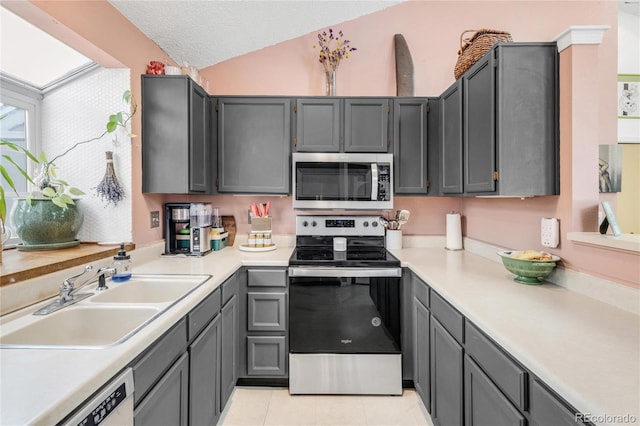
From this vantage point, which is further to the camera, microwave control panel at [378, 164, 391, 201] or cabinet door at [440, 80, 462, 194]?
microwave control panel at [378, 164, 391, 201]

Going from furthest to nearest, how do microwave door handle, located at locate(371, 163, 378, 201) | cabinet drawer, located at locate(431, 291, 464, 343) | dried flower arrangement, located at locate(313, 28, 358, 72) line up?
dried flower arrangement, located at locate(313, 28, 358, 72) < microwave door handle, located at locate(371, 163, 378, 201) < cabinet drawer, located at locate(431, 291, 464, 343)

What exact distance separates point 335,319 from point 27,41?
7.67 feet

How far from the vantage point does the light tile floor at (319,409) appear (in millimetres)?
1927

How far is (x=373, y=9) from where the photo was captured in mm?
2768

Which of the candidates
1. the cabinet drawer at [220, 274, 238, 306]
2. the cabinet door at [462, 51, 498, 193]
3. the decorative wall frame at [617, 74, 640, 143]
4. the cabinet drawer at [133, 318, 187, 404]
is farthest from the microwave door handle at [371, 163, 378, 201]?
the decorative wall frame at [617, 74, 640, 143]

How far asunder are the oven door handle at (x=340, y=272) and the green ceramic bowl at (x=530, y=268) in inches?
28.2

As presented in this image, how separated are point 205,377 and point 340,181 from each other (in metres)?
1.58

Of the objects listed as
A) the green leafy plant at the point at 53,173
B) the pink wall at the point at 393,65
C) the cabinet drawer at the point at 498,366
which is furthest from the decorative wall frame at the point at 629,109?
the green leafy plant at the point at 53,173

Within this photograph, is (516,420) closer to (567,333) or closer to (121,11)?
(567,333)

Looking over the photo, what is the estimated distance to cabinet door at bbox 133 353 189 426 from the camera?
103 cm

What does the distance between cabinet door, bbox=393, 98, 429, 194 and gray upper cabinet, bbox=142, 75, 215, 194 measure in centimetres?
155

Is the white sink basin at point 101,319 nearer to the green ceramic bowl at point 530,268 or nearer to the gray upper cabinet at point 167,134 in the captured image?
the gray upper cabinet at point 167,134

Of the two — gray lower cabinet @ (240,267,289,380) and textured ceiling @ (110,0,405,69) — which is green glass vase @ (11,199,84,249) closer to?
gray lower cabinet @ (240,267,289,380)


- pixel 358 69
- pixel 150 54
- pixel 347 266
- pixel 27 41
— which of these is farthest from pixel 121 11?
pixel 347 266
